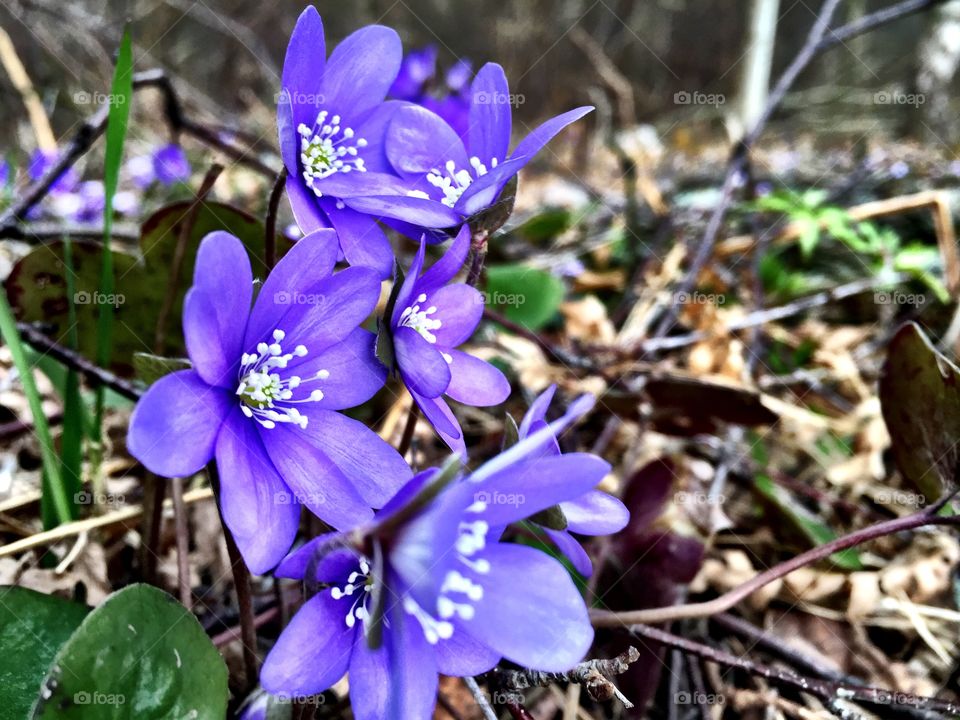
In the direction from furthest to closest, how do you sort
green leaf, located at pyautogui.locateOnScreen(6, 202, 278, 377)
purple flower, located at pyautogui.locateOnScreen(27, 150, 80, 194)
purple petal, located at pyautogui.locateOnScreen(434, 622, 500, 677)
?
1. purple flower, located at pyautogui.locateOnScreen(27, 150, 80, 194)
2. green leaf, located at pyautogui.locateOnScreen(6, 202, 278, 377)
3. purple petal, located at pyautogui.locateOnScreen(434, 622, 500, 677)

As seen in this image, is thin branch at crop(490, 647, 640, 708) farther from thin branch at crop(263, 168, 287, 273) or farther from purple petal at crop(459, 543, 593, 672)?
thin branch at crop(263, 168, 287, 273)

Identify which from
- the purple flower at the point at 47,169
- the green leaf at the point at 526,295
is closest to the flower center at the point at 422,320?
the green leaf at the point at 526,295

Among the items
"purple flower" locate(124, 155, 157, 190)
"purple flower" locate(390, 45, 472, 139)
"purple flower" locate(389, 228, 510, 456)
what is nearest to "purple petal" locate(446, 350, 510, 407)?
"purple flower" locate(389, 228, 510, 456)

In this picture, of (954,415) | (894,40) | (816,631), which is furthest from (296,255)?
(894,40)

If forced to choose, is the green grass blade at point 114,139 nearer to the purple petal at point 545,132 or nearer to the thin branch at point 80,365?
the thin branch at point 80,365

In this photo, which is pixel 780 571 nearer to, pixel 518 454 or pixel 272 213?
pixel 518 454

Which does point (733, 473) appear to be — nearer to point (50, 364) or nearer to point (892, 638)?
point (892, 638)
